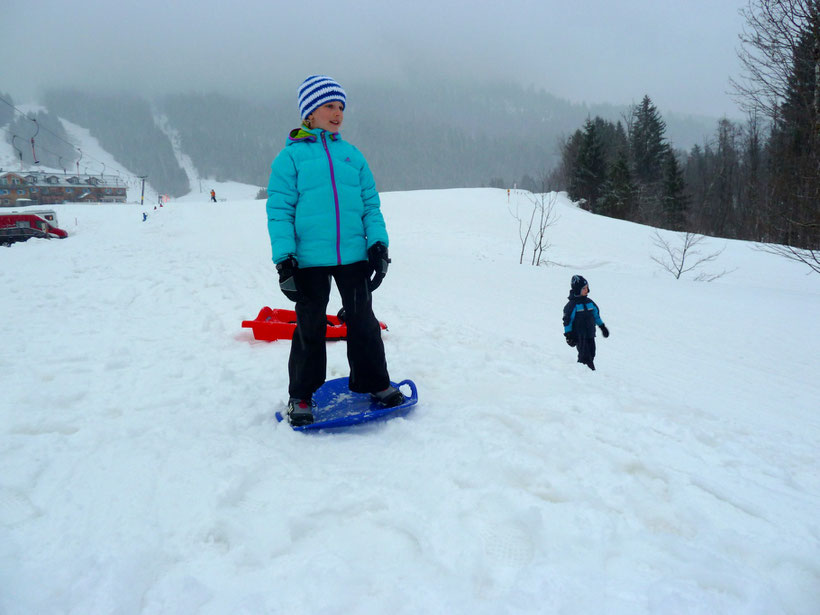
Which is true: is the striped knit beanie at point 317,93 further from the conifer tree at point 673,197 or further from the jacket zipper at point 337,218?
the conifer tree at point 673,197

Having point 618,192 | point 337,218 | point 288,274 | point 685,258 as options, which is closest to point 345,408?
point 288,274

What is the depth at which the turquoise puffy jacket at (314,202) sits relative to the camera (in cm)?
248

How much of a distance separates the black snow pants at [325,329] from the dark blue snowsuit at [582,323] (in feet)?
11.5

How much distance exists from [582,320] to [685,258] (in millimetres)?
18747

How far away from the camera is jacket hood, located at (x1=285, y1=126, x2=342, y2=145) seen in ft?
8.34

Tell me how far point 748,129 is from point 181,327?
5306 cm

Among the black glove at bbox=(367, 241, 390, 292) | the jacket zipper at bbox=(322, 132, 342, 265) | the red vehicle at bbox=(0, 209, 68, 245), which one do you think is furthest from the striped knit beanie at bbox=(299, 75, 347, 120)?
the red vehicle at bbox=(0, 209, 68, 245)

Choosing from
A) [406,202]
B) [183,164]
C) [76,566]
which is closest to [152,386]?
[76,566]

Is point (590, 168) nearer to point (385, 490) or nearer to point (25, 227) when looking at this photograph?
point (25, 227)

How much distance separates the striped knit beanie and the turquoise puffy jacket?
15 centimetres

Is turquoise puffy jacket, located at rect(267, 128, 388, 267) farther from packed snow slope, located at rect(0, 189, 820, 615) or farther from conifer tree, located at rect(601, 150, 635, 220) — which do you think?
conifer tree, located at rect(601, 150, 635, 220)

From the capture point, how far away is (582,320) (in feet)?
17.9

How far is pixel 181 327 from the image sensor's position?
480 cm

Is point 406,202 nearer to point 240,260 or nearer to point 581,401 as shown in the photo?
point 240,260
